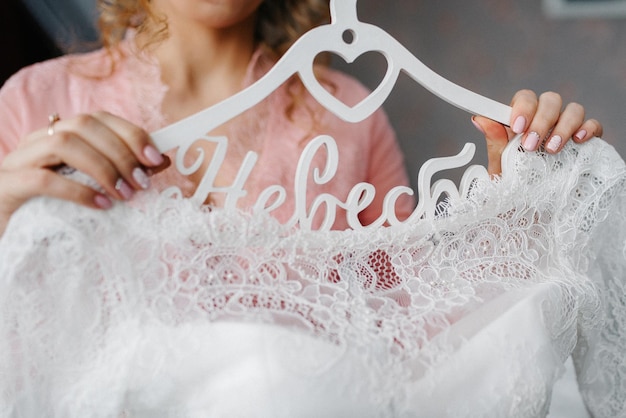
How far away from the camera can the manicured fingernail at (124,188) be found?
49 centimetres

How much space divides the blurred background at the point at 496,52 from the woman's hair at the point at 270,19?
0.70m

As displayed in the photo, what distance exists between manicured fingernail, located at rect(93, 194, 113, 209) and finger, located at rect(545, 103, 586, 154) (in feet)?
1.47

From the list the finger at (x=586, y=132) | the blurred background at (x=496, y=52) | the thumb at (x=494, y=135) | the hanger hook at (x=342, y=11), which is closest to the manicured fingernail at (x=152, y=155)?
the hanger hook at (x=342, y=11)

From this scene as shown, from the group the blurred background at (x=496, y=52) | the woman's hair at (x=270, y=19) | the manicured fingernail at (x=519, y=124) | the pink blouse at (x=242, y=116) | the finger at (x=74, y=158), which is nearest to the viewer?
the finger at (x=74, y=158)

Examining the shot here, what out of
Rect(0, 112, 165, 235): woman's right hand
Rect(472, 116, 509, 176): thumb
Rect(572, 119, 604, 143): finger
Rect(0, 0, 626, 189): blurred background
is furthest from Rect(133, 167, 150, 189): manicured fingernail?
Rect(0, 0, 626, 189): blurred background

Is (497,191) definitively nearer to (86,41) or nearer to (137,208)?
(137,208)

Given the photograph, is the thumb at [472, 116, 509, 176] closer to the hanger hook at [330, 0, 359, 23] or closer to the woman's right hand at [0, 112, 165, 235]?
the hanger hook at [330, 0, 359, 23]

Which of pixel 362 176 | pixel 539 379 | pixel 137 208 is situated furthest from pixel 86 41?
pixel 539 379

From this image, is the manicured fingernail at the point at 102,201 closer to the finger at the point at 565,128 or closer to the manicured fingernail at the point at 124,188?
the manicured fingernail at the point at 124,188

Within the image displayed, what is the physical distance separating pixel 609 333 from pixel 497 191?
0.88 feet

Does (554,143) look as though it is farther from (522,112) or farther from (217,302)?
(217,302)

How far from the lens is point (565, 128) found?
667 millimetres

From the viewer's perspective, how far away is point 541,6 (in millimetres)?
1758

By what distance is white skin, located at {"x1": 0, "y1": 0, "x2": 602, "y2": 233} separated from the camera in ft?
1.57
